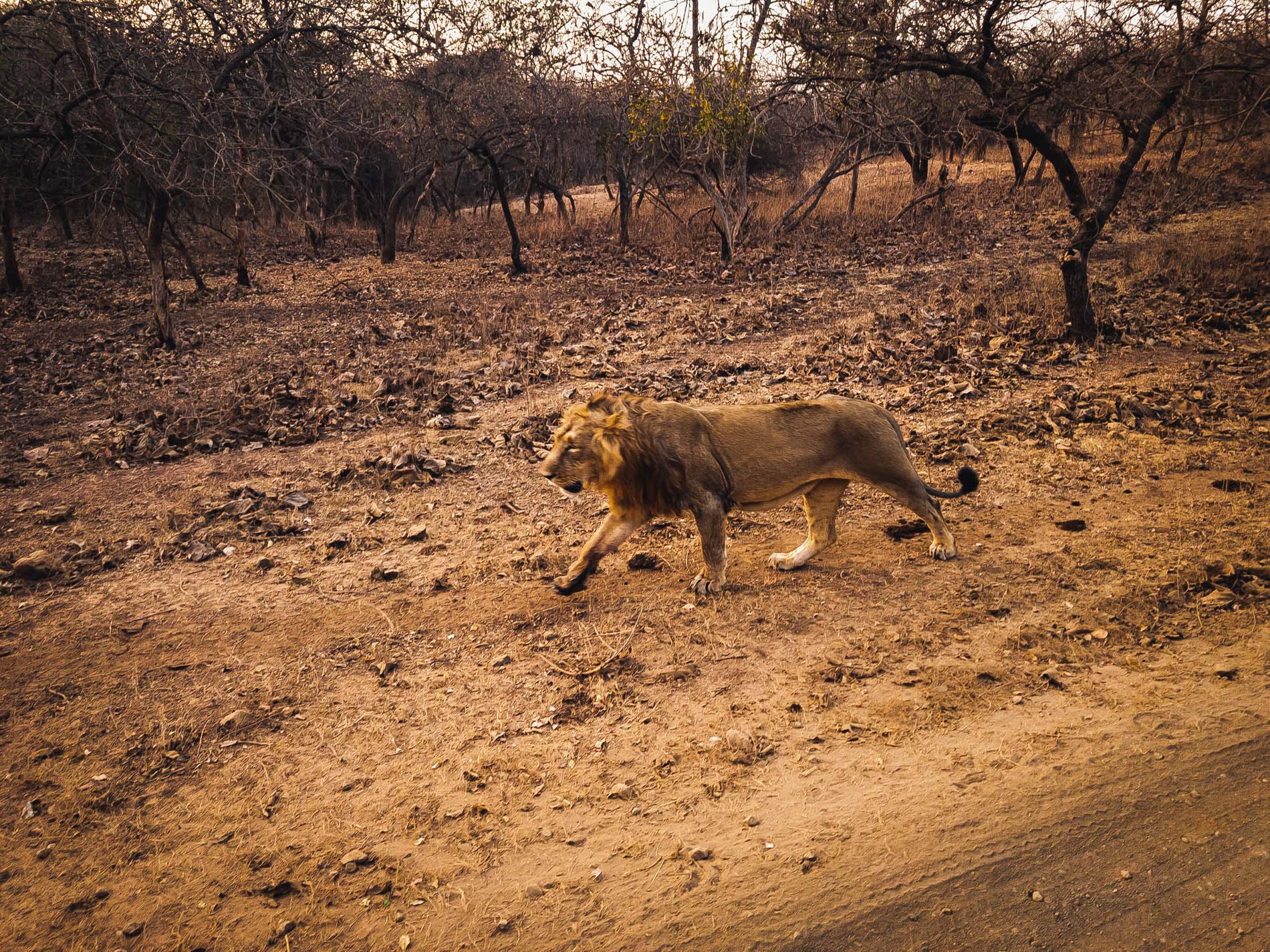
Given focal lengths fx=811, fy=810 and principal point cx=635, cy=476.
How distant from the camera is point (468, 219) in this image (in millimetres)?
35406

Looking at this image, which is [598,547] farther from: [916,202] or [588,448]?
[916,202]

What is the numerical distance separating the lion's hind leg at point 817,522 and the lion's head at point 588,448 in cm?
144

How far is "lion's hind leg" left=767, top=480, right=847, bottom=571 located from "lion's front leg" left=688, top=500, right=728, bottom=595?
491 millimetres

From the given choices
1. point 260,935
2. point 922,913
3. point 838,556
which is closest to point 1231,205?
point 838,556

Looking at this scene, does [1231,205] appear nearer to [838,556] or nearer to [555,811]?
[838,556]

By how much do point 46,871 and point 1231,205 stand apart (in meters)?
23.3

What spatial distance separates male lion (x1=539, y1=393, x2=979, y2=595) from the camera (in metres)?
5.00

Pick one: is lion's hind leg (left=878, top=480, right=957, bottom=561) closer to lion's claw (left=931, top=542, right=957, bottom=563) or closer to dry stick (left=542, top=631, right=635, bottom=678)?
lion's claw (left=931, top=542, right=957, bottom=563)

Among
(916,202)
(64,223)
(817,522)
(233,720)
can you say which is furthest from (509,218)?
(233,720)

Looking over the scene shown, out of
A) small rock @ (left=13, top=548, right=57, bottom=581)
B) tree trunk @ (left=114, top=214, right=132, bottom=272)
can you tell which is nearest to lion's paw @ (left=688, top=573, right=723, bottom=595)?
small rock @ (left=13, top=548, right=57, bottom=581)

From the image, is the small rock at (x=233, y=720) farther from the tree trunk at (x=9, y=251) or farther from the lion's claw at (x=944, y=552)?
the tree trunk at (x=9, y=251)

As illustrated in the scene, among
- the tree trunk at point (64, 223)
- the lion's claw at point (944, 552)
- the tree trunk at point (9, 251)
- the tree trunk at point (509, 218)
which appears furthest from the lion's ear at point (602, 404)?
the tree trunk at point (64, 223)

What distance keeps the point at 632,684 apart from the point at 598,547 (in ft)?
3.65

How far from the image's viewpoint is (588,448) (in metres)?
4.94
